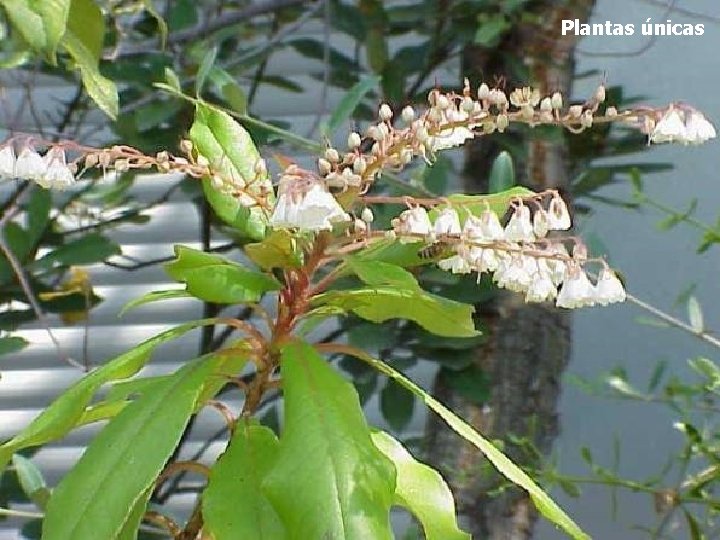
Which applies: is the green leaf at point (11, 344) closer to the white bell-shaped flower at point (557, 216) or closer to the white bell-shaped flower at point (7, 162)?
the white bell-shaped flower at point (7, 162)

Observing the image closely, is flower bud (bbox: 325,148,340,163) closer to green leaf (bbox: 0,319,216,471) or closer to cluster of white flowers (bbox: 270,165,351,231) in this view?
cluster of white flowers (bbox: 270,165,351,231)

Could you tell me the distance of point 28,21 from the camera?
3.08ft

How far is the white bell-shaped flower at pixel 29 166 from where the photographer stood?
0.82m

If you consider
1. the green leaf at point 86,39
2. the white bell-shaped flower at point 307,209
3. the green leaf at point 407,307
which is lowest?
the green leaf at point 407,307

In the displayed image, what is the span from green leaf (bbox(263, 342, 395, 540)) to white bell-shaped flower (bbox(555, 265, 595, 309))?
181 millimetres

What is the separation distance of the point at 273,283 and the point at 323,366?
0.09 meters

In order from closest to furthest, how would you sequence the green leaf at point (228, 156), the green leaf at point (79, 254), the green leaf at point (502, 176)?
the green leaf at point (228, 156), the green leaf at point (502, 176), the green leaf at point (79, 254)

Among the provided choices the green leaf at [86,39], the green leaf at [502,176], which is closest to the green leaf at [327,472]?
the green leaf at [86,39]

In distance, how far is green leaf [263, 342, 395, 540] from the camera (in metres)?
0.74

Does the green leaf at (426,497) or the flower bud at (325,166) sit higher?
the flower bud at (325,166)

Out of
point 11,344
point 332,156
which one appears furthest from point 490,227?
point 11,344

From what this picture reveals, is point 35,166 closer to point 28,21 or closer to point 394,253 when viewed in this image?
point 28,21

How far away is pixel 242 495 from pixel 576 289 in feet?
0.98

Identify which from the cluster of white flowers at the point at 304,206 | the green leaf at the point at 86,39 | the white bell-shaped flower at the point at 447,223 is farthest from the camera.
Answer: the green leaf at the point at 86,39
